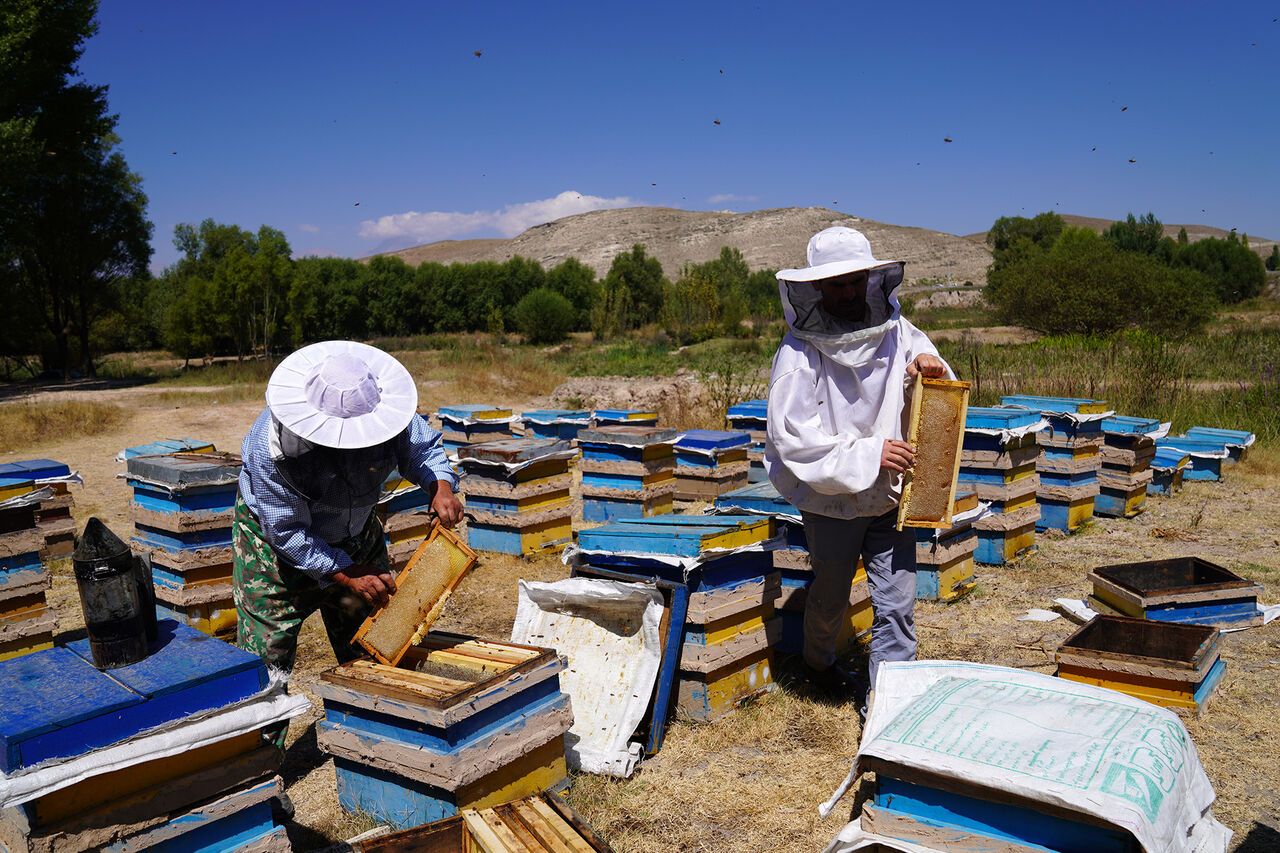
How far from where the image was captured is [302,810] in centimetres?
312

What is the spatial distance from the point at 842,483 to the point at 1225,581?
10.5ft

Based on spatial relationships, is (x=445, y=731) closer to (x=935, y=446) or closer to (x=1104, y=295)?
(x=935, y=446)

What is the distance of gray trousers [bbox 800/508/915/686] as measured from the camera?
353 centimetres

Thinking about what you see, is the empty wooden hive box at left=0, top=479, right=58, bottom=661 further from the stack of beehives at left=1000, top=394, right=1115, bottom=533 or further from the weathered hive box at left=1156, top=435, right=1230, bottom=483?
the weathered hive box at left=1156, top=435, right=1230, bottom=483

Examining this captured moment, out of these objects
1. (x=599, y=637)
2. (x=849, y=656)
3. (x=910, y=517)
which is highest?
(x=910, y=517)

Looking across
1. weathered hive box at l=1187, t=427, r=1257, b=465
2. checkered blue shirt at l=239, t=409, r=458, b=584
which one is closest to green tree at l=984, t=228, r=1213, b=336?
weathered hive box at l=1187, t=427, r=1257, b=465

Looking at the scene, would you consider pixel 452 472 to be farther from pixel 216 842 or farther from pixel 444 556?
pixel 216 842

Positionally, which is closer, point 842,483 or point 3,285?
point 842,483

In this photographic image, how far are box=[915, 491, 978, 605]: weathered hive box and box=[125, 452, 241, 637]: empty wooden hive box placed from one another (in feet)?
13.9

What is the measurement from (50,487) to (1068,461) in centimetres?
748

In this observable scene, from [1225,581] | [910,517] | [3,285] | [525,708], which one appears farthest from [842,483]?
[3,285]

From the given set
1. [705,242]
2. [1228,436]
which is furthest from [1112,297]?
[705,242]

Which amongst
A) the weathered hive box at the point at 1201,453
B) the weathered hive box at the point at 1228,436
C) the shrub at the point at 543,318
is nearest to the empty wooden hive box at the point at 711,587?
the weathered hive box at the point at 1201,453

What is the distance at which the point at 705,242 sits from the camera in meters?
103
